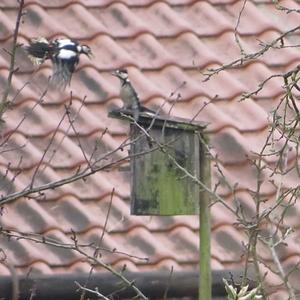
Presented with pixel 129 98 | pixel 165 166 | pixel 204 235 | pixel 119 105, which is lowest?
pixel 204 235

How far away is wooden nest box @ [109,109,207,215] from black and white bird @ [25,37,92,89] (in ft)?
3.79

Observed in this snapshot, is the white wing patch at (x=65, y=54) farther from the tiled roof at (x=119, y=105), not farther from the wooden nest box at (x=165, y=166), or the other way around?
the wooden nest box at (x=165, y=166)

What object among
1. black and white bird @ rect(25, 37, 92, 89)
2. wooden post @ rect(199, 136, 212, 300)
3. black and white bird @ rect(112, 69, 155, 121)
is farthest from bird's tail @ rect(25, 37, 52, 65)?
wooden post @ rect(199, 136, 212, 300)

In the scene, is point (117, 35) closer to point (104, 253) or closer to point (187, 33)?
point (187, 33)

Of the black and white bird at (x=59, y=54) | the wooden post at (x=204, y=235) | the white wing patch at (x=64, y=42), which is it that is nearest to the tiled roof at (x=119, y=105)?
the black and white bird at (x=59, y=54)

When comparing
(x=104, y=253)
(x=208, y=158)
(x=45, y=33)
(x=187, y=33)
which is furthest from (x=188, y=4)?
(x=208, y=158)

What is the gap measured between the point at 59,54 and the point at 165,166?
1.38 meters

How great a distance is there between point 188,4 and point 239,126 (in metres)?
0.85

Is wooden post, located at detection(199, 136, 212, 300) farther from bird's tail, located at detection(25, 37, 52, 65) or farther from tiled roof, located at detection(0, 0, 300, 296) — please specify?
bird's tail, located at detection(25, 37, 52, 65)

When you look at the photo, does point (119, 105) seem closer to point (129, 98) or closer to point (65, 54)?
point (65, 54)

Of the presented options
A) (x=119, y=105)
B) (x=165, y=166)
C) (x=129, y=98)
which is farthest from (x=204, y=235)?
(x=119, y=105)

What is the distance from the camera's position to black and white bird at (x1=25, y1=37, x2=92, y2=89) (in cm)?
550

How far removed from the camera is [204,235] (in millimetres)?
4312

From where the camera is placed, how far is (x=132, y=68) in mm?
5910
